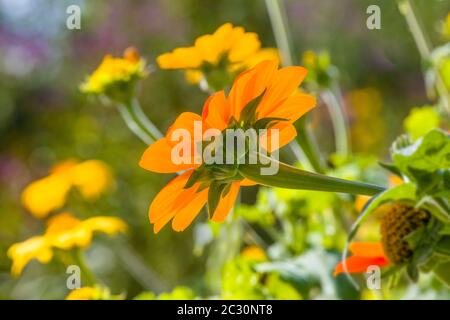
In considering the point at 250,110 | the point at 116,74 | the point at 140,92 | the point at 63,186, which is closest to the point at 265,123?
the point at 250,110

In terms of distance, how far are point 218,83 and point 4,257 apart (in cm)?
100

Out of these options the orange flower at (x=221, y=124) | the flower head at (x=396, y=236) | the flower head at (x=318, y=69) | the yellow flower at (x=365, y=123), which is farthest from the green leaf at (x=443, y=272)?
the yellow flower at (x=365, y=123)

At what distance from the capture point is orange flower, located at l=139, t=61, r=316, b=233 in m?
0.34

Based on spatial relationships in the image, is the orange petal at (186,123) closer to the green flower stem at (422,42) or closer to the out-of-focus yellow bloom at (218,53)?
the out-of-focus yellow bloom at (218,53)

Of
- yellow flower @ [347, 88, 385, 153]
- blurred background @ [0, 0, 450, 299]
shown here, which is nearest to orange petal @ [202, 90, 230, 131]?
blurred background @ [0, 0, 450, 299]

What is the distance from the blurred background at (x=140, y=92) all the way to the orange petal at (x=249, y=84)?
1051 millimetres

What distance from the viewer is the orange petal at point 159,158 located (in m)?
0.33

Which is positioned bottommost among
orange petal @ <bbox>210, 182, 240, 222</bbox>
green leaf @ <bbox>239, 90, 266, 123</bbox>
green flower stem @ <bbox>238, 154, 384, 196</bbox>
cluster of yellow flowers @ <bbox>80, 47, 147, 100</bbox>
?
orange petal @ <bbox>210, 182, 240, 222</bbox>

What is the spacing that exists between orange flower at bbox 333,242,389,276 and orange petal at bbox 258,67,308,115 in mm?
116

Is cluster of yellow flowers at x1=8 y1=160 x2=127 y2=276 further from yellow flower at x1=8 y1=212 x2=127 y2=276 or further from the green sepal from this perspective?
the green sepal

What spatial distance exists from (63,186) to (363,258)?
625 mm

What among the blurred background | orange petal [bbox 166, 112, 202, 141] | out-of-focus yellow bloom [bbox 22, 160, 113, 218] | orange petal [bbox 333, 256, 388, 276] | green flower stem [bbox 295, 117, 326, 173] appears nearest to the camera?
orange petal [bbox 166, 112, 202, 141]
